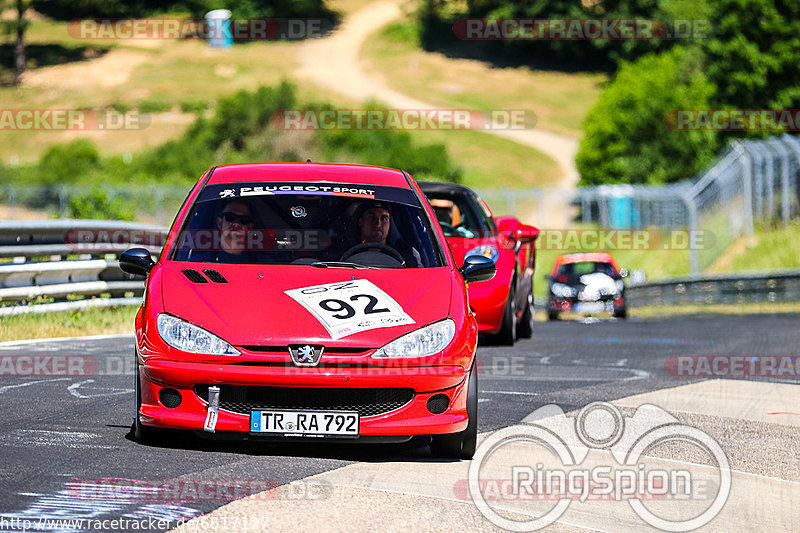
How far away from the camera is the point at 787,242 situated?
3381cm

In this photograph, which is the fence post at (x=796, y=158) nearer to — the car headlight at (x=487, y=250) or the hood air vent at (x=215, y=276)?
the car headlight at (x=487, y=250)

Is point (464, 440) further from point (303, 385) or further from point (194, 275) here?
point (194, 275)

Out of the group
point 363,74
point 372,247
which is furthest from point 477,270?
point 363,74

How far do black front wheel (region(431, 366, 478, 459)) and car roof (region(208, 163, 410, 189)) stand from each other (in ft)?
6.29

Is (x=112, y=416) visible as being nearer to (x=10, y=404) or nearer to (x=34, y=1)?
(x=10, y=404)

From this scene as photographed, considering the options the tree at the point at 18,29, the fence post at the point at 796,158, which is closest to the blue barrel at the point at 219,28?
the tree at the point at 18,29

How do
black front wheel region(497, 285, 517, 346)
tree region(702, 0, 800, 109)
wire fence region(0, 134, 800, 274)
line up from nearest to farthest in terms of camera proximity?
black front wheel region(497, 285, 517, 346)
wire fence region(0, 134, 800, 274)
tree region(702, 0, 800, 109)

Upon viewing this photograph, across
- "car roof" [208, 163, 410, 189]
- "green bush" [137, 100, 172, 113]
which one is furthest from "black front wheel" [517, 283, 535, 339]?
"green bush" [137, 100, 172, 113]

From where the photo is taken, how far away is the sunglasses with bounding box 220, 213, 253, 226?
24.9 ft

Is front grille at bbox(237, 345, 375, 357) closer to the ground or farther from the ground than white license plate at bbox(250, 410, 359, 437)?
farther from the ground

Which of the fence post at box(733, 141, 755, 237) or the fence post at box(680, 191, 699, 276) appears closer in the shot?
the fence post at box(733, 141, 755, 237)

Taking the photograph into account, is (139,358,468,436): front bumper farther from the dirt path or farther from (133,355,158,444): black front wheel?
the dirt path

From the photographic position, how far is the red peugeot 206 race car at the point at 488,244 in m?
12.4

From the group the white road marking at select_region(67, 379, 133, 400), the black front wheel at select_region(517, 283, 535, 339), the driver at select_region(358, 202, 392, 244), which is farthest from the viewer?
the black front wheel at select_region(517, 283, 535, 339)
